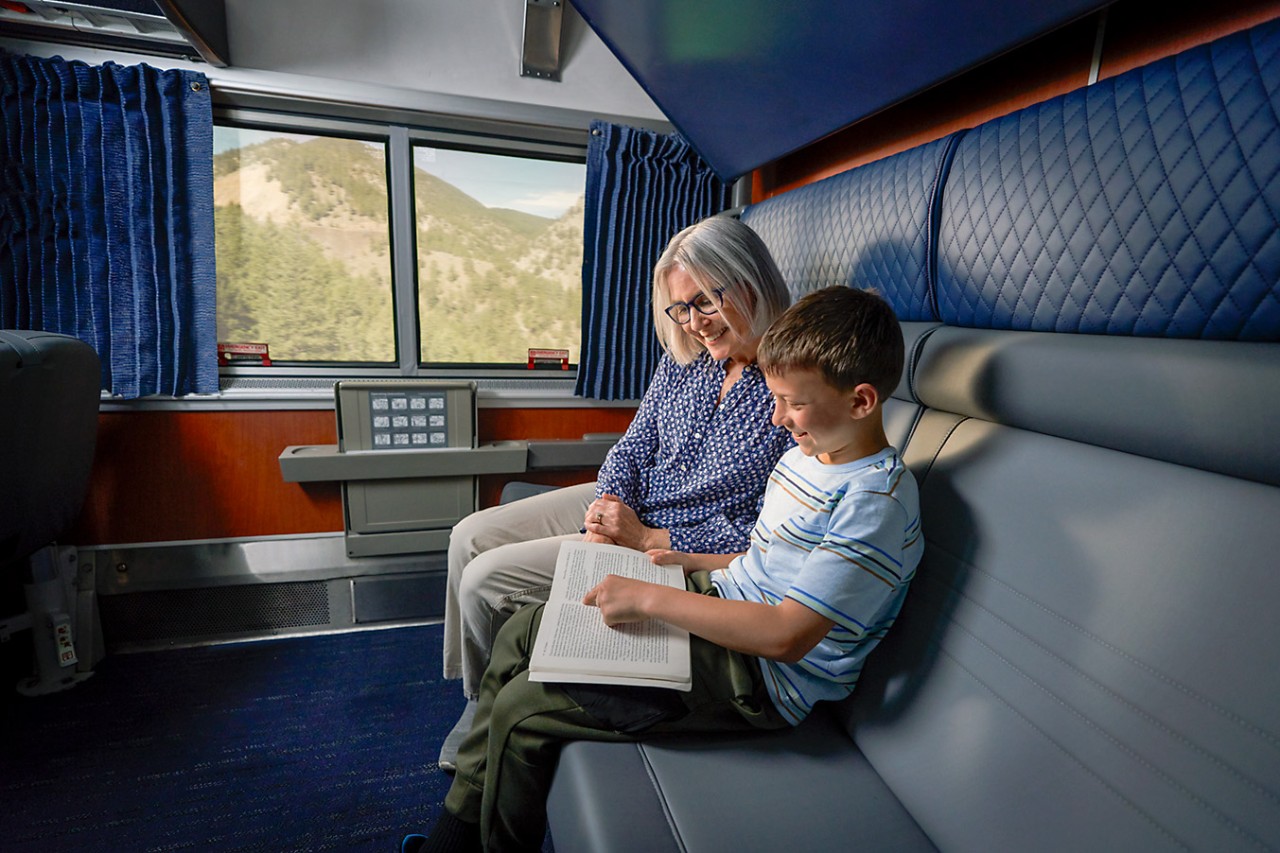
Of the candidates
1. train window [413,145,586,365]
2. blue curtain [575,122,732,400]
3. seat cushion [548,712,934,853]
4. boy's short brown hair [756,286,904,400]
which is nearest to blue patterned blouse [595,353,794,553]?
boy's short brown hair [756,286,904,400]

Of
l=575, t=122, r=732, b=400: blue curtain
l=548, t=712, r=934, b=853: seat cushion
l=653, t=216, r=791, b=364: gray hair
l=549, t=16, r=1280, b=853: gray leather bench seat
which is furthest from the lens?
l=575, t=122, r=732, b=400: blue curtain

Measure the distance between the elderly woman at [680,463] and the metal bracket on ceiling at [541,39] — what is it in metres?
1.43

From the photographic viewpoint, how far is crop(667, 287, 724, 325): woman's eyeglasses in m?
1.46

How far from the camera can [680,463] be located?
1671 mm

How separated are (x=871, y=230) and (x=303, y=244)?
7.33ft

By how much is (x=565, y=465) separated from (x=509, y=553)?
109 centimetres

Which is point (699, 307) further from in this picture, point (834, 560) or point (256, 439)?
point (256, 439)

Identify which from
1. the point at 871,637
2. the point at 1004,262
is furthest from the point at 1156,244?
the point at 871,637

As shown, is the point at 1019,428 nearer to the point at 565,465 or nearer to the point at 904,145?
the point at 904,145

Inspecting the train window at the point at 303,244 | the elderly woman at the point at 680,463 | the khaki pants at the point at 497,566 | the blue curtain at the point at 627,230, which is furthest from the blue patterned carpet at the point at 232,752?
the blue curtain at the point at 627,230

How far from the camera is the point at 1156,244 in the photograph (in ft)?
2.83

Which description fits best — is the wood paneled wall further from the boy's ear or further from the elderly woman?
the boy's ear

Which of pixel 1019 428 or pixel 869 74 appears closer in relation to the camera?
pixel 1019 428

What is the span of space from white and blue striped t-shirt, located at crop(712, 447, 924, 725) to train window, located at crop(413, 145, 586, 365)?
1915mm
